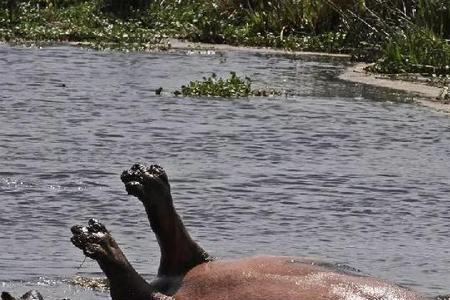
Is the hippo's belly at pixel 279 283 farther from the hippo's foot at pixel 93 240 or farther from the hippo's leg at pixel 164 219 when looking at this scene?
the hippo's foot at pixel 93 240

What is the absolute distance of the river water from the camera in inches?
341

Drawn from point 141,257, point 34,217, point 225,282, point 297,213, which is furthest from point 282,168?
point 225,282

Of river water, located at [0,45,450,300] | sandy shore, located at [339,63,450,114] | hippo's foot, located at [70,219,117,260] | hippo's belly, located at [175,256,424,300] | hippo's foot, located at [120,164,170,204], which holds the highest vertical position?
hippo's foot, located at [120,164,170,204]

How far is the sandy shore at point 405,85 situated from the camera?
17.0 metres

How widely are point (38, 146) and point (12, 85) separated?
202 inches

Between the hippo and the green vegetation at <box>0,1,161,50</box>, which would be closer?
the hippo

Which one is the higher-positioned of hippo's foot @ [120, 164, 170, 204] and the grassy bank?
Answer: hippo's foot @ [120, 164, 170, 204]

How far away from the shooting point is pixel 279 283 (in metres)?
6.09

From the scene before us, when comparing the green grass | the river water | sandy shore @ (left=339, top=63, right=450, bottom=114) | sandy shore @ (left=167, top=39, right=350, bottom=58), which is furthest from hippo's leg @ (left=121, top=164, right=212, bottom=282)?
sandy shore @ (left=167, top=39, right=350, bottom=58)

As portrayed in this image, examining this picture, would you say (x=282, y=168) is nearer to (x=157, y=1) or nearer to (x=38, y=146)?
(x=38, y=146)

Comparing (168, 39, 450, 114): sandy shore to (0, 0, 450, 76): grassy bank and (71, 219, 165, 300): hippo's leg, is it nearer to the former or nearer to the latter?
(0, 0, 450, 76): grassy bank

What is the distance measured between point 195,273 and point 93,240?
59cm

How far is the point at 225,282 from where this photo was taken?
6.21 meters

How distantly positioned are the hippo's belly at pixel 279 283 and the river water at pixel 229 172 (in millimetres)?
1167
